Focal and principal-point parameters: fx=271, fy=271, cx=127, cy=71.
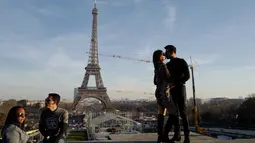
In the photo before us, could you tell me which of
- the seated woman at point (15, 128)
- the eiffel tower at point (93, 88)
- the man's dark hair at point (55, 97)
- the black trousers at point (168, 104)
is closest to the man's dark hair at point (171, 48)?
the black trousers at point (168, 104)

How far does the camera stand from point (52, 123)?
3.70 metres

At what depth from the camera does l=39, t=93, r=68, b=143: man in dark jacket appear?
3648mm

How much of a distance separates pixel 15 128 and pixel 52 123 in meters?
0.86

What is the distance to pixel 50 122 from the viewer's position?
3703mm

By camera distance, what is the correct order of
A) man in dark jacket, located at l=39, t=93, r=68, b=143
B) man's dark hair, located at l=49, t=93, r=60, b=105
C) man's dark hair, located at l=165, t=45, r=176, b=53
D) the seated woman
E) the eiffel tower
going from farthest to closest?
the eiffel tower < man's dark hair, located at l=165, t=45, r=176, b=53 < man's dark hair, located at l=49, t=93, r=60, b=105 < man in dark jacket, located at l=39, t=93, r=68, b=143 < the seated woman

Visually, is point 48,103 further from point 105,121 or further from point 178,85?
point 105,121

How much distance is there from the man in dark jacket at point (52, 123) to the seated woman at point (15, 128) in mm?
675

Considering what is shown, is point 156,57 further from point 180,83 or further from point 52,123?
point 52,123

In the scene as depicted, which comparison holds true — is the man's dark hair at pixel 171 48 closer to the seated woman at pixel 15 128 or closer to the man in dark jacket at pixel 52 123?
the man in dark jacket at pixel 52 123

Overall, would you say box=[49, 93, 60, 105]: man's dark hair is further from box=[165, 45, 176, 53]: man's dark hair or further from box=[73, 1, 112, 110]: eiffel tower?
box=[73, 1, 112, 110]: eiffel tower

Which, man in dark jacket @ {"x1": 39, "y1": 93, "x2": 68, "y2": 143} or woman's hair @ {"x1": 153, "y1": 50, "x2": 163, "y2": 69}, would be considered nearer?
man in dark jacket @ {"x1": 39, "y1": 93, "x2": 68, "y2": 143}

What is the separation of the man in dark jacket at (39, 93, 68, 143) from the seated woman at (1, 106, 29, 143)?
2.21 feet

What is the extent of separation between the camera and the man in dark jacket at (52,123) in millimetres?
3648

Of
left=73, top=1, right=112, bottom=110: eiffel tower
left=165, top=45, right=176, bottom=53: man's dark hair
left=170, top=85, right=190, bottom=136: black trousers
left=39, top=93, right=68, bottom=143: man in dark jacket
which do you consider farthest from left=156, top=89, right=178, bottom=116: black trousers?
left=73, top=1, right=112, bottom=110: eiffel tower
